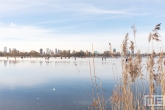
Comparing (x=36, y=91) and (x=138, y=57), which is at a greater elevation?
(x=138, y=57)

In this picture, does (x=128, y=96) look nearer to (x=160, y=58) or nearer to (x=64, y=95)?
(x=160, y=58)

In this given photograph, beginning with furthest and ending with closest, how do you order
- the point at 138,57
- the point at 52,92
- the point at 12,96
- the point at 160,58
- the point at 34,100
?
the point at 52,92, the point at 12,96, the point at 34,100, the point at 138,57, the point at 160,58

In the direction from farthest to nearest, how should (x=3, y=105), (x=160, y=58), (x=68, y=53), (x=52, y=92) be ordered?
(x=68, y=53) → (x=52, y=92) → (x=3, y=105) → (x=160, y=58)

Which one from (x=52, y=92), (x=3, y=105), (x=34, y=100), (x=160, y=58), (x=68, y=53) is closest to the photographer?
(x=160, y=58)

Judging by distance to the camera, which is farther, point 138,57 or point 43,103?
point 43,103

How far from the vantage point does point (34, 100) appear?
20.0 feet

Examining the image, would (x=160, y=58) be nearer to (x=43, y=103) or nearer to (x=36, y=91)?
(x=43, y=103)

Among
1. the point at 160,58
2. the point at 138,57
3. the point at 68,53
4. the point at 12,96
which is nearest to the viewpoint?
the point at 160,58

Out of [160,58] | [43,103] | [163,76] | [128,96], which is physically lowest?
[43,103]

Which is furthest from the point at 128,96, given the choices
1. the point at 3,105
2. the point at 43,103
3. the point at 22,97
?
the point at 22,97

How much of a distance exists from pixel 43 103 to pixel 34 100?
18.9 inches

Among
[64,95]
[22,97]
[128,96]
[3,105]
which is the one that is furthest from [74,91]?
[128,96]

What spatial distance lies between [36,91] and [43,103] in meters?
1.79

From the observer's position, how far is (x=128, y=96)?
2639 mm
